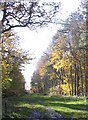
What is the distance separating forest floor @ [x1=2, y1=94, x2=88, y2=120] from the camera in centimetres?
261

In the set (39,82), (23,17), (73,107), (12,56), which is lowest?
(73,107)

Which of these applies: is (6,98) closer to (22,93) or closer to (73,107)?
(22,93)

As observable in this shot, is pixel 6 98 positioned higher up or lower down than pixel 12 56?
lower down

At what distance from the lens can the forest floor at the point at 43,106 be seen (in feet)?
8.56

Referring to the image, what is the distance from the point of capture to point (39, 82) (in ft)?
9.04

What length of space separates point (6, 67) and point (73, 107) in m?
0.74

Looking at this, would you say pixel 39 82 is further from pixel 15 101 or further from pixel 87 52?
pixel 87 52

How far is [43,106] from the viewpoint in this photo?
2.65 m

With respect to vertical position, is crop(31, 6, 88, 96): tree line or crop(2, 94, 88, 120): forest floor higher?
crop(31, 6, 88, 96): tree line

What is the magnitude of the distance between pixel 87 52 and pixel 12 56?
0.72 m

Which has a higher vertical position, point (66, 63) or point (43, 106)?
point (66, 63)

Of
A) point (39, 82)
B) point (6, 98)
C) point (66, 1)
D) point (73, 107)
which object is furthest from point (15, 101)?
point (66, 1)

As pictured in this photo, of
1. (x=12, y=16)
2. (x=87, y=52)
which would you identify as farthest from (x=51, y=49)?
(x=12, y=16)

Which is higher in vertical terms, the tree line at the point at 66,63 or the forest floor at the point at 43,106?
the tree line at the point at 66,63
